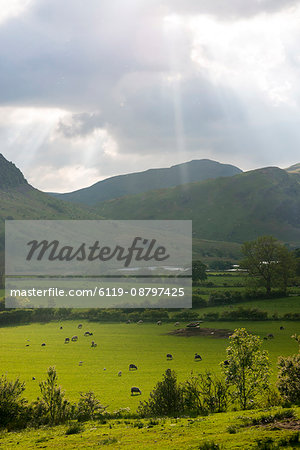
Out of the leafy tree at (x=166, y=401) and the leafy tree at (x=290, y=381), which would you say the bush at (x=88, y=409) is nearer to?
the leafy tree at (x=166, y=401)

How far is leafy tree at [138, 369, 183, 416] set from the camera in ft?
138

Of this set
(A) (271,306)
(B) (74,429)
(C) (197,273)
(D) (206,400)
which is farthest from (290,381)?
(C) (197,273)

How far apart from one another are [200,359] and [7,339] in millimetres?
51573

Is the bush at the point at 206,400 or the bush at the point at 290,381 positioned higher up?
the bush at the point at 290,381

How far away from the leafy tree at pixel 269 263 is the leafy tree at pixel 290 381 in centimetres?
8592

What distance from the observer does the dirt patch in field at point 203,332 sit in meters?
92.1

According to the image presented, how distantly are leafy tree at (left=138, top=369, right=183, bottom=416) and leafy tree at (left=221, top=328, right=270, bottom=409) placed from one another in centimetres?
542

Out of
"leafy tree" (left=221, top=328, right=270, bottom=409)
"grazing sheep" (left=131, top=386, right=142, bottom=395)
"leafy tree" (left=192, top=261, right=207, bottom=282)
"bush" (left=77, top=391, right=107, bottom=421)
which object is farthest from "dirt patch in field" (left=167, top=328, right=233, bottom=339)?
"bush" (left=77, top=391, right=107, bottom=421)

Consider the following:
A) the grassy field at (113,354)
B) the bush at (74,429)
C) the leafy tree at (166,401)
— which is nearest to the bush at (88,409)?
the grassy field at (113,354)

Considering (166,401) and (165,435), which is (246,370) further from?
(165,435)

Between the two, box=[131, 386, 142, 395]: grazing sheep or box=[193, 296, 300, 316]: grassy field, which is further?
box=[193, 296, 300, 316]: grassy field

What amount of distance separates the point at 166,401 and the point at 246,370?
8.59m

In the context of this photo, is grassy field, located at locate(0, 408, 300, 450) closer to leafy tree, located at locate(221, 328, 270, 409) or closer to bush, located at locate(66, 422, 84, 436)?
bush, located at locate(66, 422, 84, 436)

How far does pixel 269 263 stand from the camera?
128625mm
